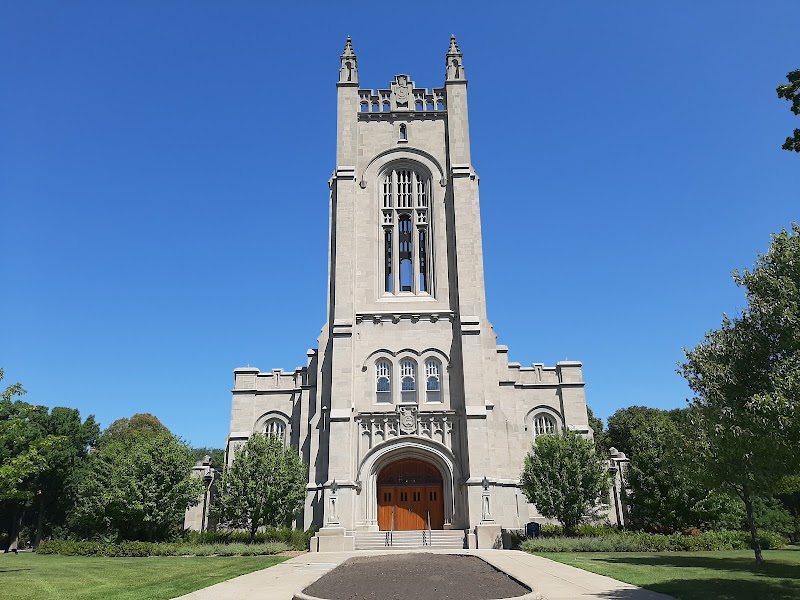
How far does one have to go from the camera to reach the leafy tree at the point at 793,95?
10.5 meters

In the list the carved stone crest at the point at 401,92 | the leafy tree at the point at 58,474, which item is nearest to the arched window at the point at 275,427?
the leafy tree at the point at 58,474

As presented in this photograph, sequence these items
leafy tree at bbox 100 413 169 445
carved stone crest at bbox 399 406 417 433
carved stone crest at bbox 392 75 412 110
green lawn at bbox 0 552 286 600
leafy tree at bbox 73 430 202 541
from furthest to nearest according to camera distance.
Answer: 1. leafy tree at bbox 100 413 169 445
2. carved stone crest at bbox 392 75 412 110
3. carved stone crest at bbox 399 406 417 433
4. leafy tree at bbox 73 430 202 541
5. green lawn at bbox 0 552 286 600

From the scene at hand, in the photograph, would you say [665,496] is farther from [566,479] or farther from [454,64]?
[454,64]

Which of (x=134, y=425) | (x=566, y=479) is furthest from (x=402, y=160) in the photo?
(x=134, y=425)

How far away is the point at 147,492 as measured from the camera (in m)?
30.7

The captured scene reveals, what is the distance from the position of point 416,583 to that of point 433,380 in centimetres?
2293

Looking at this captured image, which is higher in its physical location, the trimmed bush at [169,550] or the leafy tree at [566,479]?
the leafy tree at [566,479]

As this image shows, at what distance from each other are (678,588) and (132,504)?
85.6 feet

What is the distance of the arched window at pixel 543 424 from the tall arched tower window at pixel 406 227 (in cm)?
1095

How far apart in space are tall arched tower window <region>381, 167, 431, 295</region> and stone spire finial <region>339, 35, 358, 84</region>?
7647 millimetres

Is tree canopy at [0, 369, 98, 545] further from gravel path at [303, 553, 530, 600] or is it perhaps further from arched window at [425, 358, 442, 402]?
gravel path at [303, 553, 530, 600]

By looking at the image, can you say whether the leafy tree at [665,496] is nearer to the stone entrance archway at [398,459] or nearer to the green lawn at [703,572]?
the green lawn at [703,572]

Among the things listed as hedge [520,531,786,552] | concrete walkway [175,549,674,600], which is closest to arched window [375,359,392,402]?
hedge [520,531,786,552]

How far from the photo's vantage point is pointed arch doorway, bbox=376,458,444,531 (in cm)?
3462
